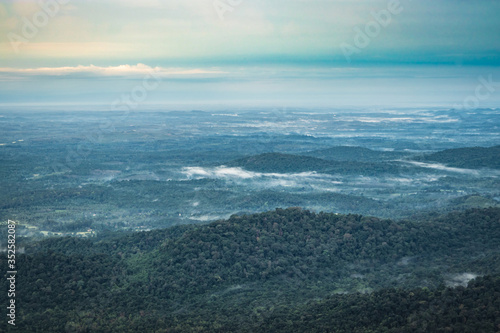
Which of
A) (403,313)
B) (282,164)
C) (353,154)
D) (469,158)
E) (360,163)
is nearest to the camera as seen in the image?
(403,313)

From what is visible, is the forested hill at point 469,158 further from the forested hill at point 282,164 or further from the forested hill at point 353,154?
the forested hill at point 282,164

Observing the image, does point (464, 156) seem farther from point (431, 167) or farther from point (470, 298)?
point (470, 298)

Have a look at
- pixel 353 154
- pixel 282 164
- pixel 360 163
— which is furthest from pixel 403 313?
pixel 353 154

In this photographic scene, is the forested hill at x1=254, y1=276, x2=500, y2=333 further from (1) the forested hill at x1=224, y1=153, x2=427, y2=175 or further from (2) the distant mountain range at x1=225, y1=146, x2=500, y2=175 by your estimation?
(2) the distant mountain range at x1=225, y1=146, x2=500, y2=175

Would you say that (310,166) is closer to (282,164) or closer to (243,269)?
(282,164)

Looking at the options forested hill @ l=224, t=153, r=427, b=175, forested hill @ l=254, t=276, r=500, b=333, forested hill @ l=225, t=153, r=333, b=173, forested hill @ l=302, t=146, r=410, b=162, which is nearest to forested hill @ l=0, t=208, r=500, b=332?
forested hill @ l=254, t=276, r=500, b=333

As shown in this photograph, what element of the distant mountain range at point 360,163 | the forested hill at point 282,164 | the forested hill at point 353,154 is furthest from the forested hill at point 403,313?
the forested hill at point 353,154

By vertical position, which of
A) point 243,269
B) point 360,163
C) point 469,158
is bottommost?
point 243,269

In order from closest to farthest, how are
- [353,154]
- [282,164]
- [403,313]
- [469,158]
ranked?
1. [403,313]
2. [282,164]
3. [469,158]
4. [353,154]
